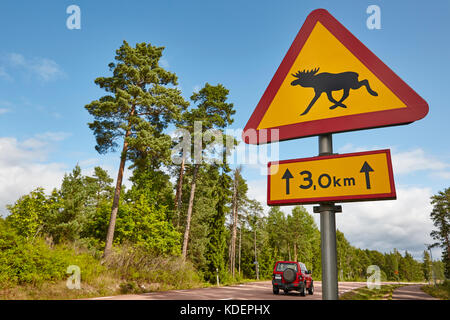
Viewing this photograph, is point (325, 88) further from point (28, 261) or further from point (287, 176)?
point (28, 261)

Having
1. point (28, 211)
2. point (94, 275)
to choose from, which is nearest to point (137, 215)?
point (28, 211)

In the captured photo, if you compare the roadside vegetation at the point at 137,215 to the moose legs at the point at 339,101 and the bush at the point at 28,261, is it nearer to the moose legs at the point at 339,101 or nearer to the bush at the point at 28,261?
the bush at the point at 28,261

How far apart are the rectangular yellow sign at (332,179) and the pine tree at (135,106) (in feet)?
57.3

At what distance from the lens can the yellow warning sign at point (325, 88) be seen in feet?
5.57

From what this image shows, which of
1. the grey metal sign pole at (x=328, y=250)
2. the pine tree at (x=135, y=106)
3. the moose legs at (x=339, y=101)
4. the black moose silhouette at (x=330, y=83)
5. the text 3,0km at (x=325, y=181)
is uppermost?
the pine tree at (x=135, y=106)

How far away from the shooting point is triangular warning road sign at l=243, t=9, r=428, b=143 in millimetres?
1665

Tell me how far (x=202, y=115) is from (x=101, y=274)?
16.9 m

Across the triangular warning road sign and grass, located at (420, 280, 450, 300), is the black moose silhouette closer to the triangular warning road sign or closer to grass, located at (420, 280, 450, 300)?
the triangular warning road sign

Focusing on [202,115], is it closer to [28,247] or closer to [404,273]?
[28,247]

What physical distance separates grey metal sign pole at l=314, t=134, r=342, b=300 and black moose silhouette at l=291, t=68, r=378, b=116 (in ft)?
2.15

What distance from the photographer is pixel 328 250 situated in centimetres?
151

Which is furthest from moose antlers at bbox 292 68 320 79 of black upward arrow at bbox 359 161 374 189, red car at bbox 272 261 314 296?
red car at bbox 272 261 314 296

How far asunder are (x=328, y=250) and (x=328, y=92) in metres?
0.98

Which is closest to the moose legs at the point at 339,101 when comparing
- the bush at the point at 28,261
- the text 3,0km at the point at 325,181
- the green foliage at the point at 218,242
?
the text 3,0km at the point at 325,181
